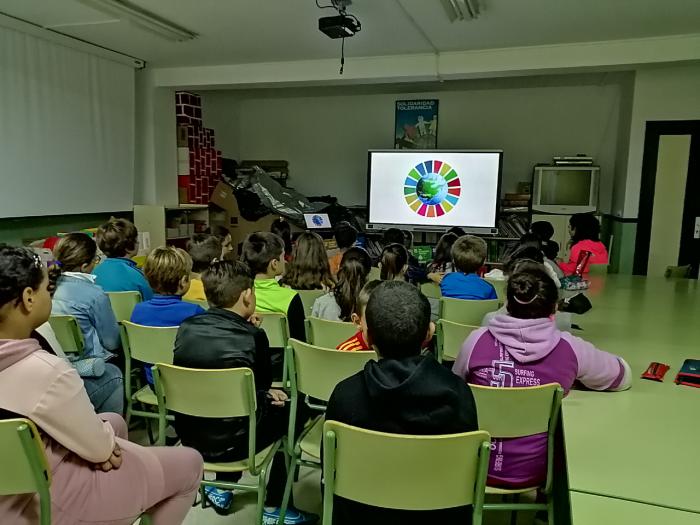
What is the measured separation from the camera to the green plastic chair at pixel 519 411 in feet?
5.01

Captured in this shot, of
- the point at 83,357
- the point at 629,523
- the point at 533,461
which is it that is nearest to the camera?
the point at 629,523

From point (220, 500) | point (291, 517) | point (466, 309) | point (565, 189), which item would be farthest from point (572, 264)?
point (220, 500)

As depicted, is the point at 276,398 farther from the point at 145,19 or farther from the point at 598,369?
the point at 145,19

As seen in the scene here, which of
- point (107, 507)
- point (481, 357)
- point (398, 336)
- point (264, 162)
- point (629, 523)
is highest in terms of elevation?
point (264, 162)

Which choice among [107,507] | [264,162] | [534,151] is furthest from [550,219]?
[107,507]

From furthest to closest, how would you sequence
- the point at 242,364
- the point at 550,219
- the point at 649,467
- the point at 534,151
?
the point at 534,151 < the point at 550,219 < the point at 242,364 < the point at 649,467

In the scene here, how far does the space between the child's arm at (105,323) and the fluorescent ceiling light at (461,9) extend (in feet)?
9.73

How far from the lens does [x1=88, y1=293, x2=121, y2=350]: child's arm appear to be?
2.44 meters

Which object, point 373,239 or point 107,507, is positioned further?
point 373,239

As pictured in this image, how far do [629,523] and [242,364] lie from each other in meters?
1.25

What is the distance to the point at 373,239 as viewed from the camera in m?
6.91

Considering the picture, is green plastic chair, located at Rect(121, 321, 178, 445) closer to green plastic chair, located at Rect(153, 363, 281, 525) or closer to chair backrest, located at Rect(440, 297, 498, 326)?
green plastic chair, located at Rect(153, 363, 281, 525)

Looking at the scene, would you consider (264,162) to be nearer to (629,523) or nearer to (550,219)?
(550,219)

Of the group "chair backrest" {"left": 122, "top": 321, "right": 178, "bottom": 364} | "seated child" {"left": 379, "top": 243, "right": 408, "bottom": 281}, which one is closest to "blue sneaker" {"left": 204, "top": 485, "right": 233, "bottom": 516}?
"chair backrest" {"left": 122, "top": 321, "right": 178, "bottom": 364}
